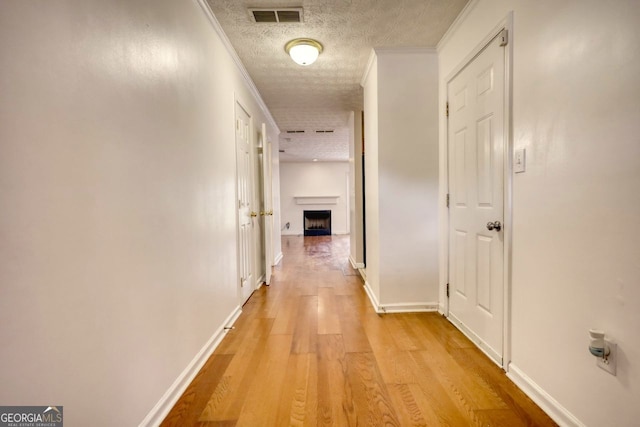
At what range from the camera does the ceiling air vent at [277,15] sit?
2.00 m

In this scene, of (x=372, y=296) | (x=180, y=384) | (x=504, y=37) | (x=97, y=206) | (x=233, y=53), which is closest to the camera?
(x=97, y=206)

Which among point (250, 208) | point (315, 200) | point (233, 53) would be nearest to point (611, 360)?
point (250, 208)

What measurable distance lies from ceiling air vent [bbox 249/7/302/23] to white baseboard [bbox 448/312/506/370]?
104 inches

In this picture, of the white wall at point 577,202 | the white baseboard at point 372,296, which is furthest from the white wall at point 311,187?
the white wall at point 577,202

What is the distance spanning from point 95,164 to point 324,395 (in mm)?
1454

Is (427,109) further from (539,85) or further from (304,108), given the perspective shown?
(304,108)

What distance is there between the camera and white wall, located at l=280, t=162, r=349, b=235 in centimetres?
896

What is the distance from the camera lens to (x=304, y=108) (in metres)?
4.09

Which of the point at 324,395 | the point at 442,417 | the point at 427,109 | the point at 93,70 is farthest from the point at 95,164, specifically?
the point at 427,109

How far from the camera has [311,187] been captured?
8984 millimetres

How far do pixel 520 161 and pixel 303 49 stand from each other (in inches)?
74.9

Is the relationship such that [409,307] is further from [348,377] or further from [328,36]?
[328,36]

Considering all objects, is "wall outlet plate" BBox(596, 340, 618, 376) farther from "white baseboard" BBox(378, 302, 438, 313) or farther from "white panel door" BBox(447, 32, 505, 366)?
"white baseboard" BBox(378, 302, 438, 313)

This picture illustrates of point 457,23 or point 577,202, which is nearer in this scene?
point 577,202
